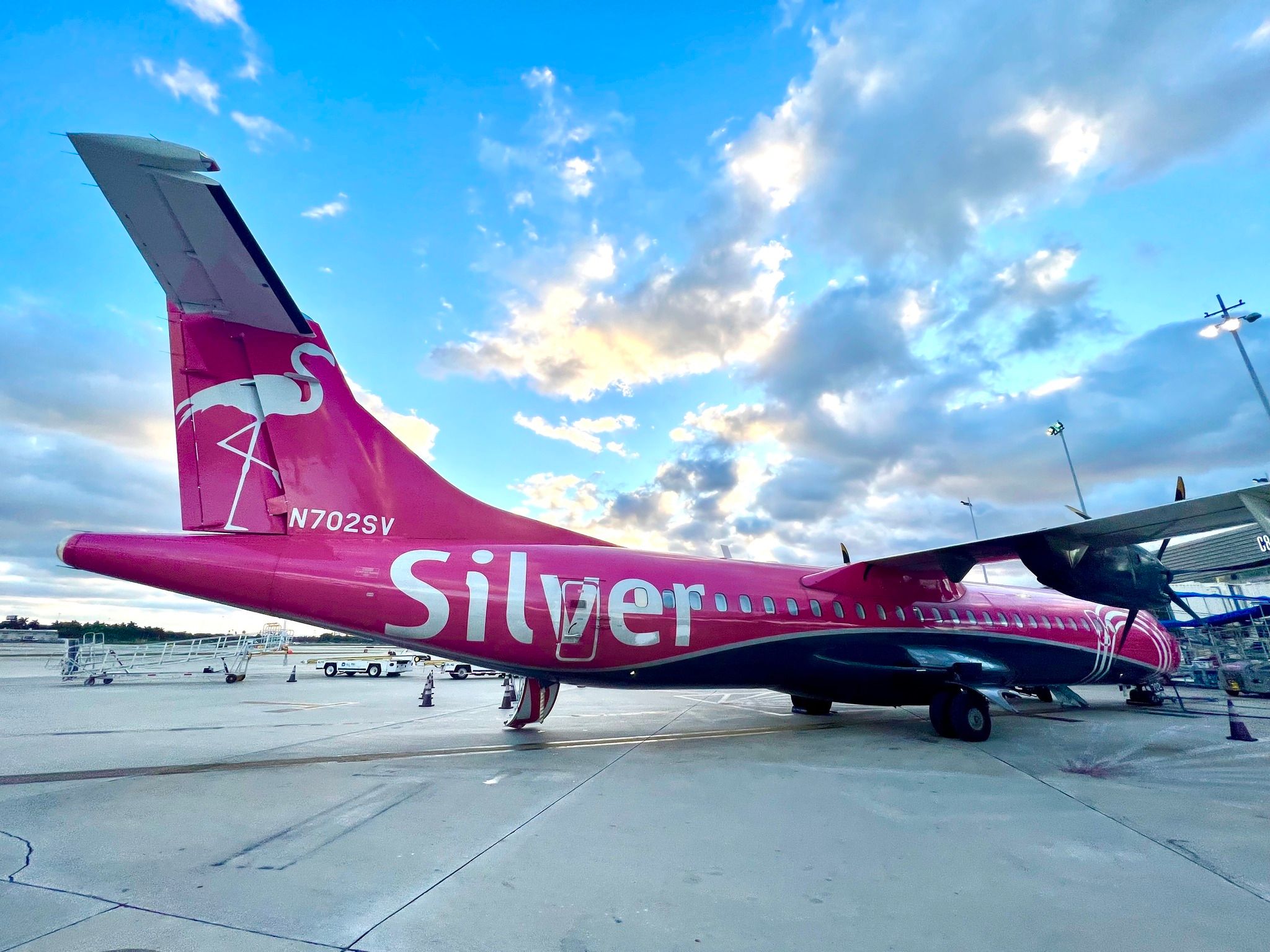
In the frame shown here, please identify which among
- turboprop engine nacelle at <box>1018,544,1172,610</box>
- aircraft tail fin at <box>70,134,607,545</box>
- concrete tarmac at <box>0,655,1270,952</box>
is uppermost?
aircraft tail fin at <box>70,134,607,545</box>

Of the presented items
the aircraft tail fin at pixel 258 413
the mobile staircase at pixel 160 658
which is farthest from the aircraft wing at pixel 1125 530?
the mobile staircase at pixel 160 658

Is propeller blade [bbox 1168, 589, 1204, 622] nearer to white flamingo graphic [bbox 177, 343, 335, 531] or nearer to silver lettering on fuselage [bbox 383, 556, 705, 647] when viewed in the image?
silver lettering on fuselage [bbox 383, 556, 705, 647]

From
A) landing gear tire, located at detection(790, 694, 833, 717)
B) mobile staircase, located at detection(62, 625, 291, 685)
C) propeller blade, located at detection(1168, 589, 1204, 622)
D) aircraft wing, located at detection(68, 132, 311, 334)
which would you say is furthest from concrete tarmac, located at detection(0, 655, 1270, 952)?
mobile staircase, located at detection(62, 625, 291, 685)

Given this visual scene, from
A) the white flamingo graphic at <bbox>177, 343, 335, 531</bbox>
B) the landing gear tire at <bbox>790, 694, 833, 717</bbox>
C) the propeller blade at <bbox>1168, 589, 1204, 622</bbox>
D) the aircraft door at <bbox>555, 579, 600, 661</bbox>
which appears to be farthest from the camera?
the landing gear tire at <bbox>790, 694, 833, 717</bbox>

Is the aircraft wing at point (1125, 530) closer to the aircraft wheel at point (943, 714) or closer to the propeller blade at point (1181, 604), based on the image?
the propeller blade at point (1181, 604)

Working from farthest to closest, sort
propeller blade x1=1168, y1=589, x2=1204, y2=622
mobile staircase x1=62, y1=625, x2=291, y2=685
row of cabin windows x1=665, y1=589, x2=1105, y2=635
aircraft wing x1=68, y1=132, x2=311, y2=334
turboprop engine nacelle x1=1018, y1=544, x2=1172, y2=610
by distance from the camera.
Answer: mobile staircase x1=62, y1=625, x2=291, y2=685, turboprop engine nacelle x1=1018, y1=544, x2=1172, y2=610, row of cabin windows x1=665, y1=589, x2=1105, y2=635, propeller blade x1=1168, y1=589, x2=1204, y2=622, aircraft wing x1=68, y1=132, x2=311, y2=334

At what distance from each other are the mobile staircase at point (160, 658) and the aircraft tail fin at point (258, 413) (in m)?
20.0

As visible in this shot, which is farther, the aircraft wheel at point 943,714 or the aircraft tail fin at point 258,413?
the aircraft wheel at point 943,714

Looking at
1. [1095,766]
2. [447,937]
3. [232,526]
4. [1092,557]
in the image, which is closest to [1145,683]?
[1092,557]

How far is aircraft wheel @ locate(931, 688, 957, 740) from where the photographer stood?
1056cm

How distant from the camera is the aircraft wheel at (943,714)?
10.6 metres

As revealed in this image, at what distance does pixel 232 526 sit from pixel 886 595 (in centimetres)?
1121

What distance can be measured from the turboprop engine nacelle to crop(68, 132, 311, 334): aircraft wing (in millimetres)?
11777

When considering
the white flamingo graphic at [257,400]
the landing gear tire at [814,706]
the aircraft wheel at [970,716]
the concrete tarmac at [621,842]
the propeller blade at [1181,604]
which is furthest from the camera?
the landing gear tire at [814,706]
